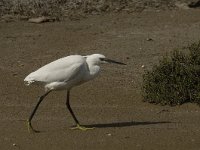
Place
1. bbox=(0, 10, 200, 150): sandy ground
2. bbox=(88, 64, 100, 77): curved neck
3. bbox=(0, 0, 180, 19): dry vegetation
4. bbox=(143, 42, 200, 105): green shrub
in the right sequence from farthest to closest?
bbox=(0, 0, 180, 19): dry vegetation < bbox=(143, 42, 200, 105): green shrub < bbox=(88, 64, 100, 77): curved neck < bbox=(0, 10, 200, 150): sandy ground

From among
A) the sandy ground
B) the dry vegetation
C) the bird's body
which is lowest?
the dry vegetation

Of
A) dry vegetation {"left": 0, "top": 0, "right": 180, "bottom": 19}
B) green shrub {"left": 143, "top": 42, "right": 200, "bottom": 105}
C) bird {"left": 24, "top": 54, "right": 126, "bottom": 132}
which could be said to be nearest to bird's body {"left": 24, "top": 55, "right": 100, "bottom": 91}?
bird {"left": 24, "top": 54, "right": 126, "bottom": 132}

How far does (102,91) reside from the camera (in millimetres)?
13852

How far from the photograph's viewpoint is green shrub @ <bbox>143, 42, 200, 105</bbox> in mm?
12828

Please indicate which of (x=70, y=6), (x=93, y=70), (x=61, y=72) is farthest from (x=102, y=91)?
Result: (x=70, y=6)

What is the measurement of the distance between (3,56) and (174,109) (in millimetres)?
5925

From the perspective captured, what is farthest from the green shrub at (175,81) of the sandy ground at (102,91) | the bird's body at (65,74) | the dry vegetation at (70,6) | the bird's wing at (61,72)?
the dry vegetation at (70,6)

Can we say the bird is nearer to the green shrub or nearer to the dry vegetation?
the green shrub

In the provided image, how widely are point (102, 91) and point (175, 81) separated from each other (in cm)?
155

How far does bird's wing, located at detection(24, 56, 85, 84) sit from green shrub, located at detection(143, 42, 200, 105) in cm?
256

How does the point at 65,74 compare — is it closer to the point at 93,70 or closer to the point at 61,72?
the point at 61,72

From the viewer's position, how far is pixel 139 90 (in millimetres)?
13859

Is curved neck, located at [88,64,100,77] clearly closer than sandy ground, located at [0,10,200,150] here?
No

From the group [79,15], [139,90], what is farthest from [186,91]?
[79,15]
